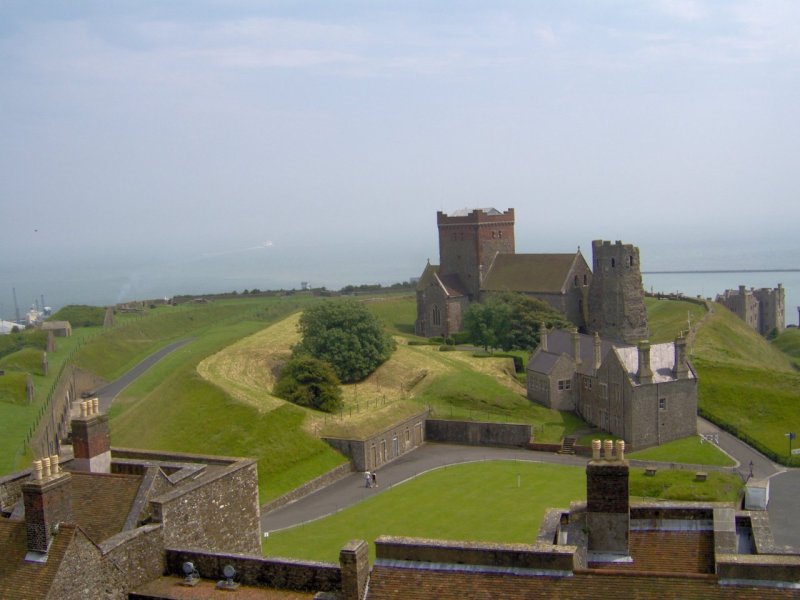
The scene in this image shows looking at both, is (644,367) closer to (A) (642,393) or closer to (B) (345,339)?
(A) (642,393)

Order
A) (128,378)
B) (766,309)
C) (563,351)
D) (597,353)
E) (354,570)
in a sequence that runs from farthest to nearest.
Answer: (766,309) → (128,378) → (563,351) → (597,353) → (354,570)

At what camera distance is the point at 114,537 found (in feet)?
44.4

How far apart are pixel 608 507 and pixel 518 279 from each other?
203 feet

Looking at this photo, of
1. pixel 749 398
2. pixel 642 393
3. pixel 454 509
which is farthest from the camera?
pixel 749 398

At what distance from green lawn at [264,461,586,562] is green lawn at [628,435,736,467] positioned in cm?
472

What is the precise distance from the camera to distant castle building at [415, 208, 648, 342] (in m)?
65.4

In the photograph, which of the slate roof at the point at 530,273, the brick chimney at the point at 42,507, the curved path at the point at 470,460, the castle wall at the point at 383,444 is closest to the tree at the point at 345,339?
the castle wall at the point at 383,444

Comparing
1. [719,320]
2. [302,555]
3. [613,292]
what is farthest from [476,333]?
[302,555]

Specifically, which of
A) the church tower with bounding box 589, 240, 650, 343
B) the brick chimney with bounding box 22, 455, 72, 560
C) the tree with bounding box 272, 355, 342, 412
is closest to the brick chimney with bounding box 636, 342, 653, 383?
the tree with bounding box 272, 355, 342, 412

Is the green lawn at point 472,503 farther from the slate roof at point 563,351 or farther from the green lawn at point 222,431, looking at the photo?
the slate roof at point 563,351

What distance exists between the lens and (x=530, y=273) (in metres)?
73.4

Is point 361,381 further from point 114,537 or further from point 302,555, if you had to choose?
point 114,537

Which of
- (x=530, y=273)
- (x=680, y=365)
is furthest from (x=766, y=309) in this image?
(x=680, y=365)

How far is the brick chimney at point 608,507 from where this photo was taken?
1227cm
